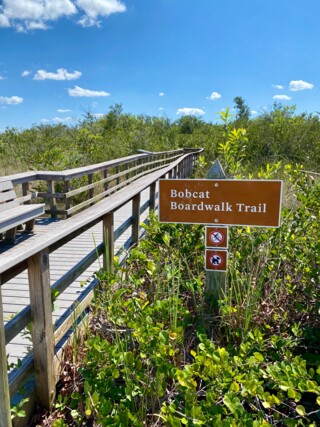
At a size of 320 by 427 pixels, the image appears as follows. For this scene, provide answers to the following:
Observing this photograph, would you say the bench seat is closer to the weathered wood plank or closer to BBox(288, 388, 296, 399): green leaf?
the weathered wood plank

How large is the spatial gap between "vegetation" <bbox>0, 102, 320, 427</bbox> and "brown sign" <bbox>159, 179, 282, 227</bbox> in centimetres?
35

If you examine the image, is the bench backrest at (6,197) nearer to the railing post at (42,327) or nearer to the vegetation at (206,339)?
the vegetation at (206,339)

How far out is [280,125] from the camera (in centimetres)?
1514

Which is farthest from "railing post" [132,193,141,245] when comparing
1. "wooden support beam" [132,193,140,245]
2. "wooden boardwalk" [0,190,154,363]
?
"wooden boardwalk" [0,190,154,363]

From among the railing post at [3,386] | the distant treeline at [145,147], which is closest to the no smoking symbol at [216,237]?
the railing post at [3,386]

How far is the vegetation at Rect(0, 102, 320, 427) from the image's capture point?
164 cm

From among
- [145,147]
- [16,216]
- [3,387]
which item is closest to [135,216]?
[16,216]

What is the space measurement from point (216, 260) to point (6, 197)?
3372 mm

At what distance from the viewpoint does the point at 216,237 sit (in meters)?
2.46

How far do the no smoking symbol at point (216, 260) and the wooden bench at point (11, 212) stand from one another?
2.51 meters

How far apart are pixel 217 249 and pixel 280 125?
14.0m

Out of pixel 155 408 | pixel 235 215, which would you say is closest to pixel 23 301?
pixel 155 408

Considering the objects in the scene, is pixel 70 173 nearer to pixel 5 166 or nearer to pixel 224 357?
pixel 224 357

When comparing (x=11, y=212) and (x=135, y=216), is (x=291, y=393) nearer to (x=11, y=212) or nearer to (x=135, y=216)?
(x=135, y=216)
